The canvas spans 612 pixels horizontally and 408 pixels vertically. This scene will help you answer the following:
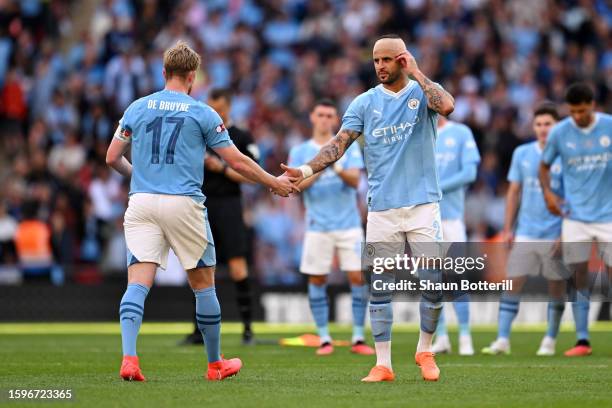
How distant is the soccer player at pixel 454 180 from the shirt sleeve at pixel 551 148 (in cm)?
106

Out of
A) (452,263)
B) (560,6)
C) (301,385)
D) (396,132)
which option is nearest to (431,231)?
(396,132)

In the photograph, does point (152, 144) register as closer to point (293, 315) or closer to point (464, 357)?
point (464, 357)

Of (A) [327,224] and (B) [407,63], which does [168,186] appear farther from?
(A) [327,224]

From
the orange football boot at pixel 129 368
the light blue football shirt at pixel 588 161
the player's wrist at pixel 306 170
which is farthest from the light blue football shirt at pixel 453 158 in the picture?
the orange football boot at pixel 129 368

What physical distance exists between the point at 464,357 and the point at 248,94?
43.5 feet

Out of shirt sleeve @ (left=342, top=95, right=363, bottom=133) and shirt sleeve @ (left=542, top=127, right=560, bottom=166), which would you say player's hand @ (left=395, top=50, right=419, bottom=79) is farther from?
shirt sleeve @ (left=542, top=127, right=560, bottom=166)

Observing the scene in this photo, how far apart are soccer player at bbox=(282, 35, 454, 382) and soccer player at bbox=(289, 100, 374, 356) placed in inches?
168

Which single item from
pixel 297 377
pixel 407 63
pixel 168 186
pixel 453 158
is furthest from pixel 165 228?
pixel 453 158

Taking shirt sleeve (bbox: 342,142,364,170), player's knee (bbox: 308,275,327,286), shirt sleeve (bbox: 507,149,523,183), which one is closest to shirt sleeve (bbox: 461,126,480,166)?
shirt sleeve (bbox: 507,149,523,183)

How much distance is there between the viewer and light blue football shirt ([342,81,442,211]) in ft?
32.0

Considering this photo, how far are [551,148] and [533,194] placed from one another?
1.04 m

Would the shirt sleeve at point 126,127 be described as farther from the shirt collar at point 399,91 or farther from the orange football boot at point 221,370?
the shirt collar at point 399,91

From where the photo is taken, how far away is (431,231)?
975cm

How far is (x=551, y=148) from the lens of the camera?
13195 mm
